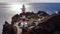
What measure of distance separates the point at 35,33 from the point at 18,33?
2.55 feet

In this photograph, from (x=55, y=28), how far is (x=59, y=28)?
6 centimetres

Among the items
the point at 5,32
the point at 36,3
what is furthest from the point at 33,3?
the point at 5,32

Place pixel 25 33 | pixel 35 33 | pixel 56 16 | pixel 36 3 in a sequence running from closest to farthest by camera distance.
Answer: pixel 56 16
pixel 35 33
pixel 25 33
pixel 36 3

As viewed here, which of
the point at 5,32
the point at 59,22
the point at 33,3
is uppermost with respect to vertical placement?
the point at 59,22

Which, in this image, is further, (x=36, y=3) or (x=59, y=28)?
(x=36, y=3)

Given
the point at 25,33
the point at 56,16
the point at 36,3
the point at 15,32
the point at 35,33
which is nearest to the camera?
the point at 56,16

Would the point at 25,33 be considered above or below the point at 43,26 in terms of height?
below

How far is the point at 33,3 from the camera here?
1398 cm

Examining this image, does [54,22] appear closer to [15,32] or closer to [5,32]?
[15,32]

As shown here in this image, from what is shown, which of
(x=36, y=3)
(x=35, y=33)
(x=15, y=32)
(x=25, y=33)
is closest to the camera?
(x=35, y=33)

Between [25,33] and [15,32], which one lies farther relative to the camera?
[15,32]

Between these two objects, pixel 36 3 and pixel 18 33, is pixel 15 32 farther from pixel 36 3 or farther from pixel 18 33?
pixel 36 3

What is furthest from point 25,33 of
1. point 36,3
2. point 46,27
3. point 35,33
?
point 36,3

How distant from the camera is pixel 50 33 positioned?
8.62 feet
